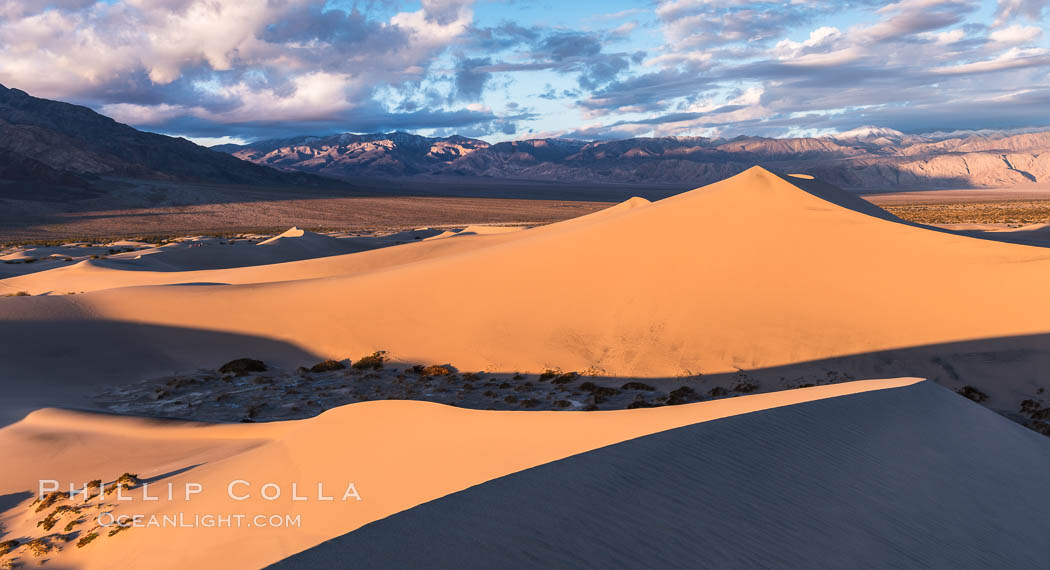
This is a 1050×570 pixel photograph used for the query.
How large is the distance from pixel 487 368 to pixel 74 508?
7007 mm

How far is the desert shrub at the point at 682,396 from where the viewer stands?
9.39 m

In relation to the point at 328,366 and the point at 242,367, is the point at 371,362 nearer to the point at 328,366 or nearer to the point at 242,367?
the point at 328,366

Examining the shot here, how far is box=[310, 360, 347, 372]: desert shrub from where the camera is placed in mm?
12048

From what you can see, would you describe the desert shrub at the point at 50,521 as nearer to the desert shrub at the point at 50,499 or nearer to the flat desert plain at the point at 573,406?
the flat desert plain at the point at 573,406

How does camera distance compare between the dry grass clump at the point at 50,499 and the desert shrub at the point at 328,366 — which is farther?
the desert shrub at the point at 328,366

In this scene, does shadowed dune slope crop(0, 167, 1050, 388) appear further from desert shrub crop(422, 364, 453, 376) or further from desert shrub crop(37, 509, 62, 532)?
desert shrub crop(37, 509, 62, 532)

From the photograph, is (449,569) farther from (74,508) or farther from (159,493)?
(74,508)

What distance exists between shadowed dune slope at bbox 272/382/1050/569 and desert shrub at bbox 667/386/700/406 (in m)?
3.21

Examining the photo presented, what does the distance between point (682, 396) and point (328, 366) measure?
6.75 metres

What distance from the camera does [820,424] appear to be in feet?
19.2

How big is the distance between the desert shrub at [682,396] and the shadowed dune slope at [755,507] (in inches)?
126

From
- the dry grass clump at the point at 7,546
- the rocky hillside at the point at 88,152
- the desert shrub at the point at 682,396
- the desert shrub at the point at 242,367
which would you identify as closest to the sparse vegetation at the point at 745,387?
the desert shrub at the point at 682,396

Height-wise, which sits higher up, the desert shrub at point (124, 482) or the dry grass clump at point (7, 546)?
the desert shrub at point (124, 482)

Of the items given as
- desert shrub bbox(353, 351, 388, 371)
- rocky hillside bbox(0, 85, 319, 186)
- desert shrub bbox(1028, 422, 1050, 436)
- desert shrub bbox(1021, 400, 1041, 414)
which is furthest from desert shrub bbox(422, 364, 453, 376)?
rocky hillside bbox(0, 85, 319, 186)
